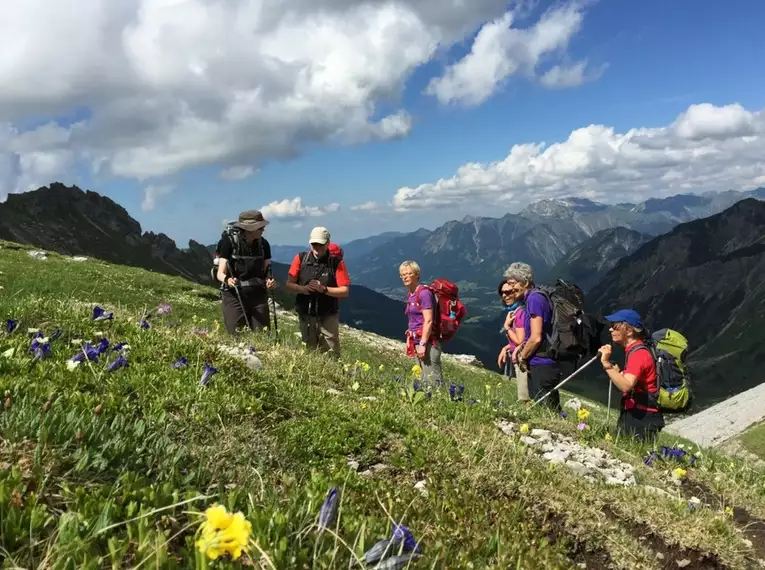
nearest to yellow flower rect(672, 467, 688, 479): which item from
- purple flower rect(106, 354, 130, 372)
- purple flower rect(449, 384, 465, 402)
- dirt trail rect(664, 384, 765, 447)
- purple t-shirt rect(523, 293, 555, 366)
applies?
purple flower rect(449, 384, 465, 402)

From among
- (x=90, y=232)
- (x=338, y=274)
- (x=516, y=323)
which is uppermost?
(x=90, y=232)

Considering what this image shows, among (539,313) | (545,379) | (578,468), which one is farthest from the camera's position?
(545,379)

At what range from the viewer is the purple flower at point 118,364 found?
4.59 meters

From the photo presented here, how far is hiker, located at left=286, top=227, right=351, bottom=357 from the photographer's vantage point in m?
10.6

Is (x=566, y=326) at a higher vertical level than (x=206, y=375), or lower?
lower

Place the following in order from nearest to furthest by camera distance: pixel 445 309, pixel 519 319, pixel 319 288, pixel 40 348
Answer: pixel 40 348, pixel 519 319, pixel 319 288, pixel 445 309

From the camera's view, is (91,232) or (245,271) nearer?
(245,271)

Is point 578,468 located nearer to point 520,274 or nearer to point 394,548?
point 394,548

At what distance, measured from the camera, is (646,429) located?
320 inches

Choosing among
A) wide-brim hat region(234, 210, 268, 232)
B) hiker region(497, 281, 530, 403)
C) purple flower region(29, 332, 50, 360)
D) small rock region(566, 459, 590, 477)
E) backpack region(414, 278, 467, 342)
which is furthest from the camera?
backpack region(414, 278, 467, 342)

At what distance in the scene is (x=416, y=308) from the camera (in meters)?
11.0

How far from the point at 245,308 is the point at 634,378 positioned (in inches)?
286

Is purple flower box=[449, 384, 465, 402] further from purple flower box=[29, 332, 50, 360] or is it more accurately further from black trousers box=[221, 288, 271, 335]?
black trousers box=[221, 288, 271, 335]

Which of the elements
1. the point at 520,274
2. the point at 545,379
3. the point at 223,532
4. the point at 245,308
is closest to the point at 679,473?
the point at 545,379
